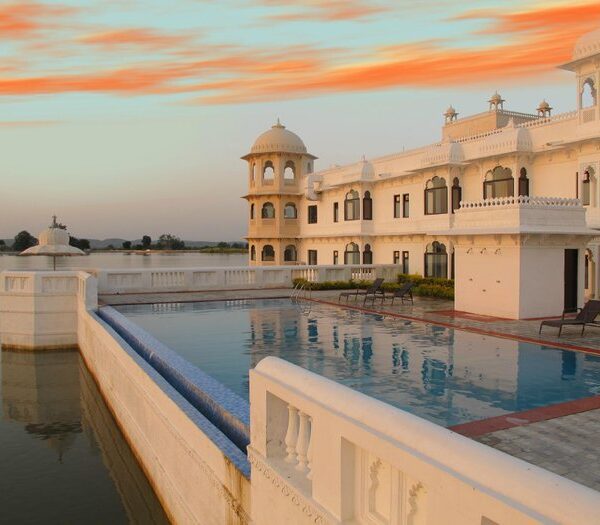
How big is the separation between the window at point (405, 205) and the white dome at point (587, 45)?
12446mm

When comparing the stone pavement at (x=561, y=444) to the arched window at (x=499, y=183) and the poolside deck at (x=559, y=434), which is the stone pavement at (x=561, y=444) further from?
the arched window at (x=499, y=183)

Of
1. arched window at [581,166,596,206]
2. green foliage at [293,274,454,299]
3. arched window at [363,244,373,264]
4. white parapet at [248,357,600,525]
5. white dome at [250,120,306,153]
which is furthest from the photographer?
white dome at [250,120,306,153]

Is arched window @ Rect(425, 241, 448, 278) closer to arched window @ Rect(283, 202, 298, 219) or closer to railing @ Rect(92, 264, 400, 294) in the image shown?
railing @ Rect(92, 264, 400, 294)

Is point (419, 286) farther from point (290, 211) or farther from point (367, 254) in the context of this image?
point (290, 211)

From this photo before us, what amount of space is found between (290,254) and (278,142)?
27.9ft

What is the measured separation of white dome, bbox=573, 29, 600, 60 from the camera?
20.6m

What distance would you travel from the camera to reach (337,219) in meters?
38.5

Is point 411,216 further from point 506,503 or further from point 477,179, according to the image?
point 506,503

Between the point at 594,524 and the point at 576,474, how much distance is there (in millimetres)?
3859

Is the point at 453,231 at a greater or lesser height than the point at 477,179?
lesser

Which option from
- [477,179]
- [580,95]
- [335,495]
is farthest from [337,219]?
[335,495]

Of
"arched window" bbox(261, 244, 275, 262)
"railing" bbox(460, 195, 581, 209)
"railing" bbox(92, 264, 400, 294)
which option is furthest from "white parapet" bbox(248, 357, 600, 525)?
"arched window" bbox(261, 244, 275, 262)

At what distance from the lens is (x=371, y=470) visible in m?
3.78

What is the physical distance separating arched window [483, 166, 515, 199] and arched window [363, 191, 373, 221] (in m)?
9.63
